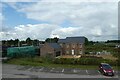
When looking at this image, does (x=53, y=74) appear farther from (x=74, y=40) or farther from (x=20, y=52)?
(x=74, y=40)

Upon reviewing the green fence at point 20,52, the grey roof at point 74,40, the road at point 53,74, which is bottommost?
the road at point 53,74

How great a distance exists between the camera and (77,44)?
79.7m

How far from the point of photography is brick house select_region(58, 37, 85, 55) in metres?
79.6

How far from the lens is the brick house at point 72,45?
3132 inches

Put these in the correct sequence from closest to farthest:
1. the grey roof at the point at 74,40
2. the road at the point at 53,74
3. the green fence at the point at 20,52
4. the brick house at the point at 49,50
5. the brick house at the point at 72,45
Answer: the road at the point at 53,74 → the green fence at the point at 20,52 → the brick house at the point at 49,50 → the brick house at the point at 72,45 → the grey roof at the point at 74,40

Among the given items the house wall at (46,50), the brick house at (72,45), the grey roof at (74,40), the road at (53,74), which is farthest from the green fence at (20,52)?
the road at (53,74)

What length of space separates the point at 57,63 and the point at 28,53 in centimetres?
2572

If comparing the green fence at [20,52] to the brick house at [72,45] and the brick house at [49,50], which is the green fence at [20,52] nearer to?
the brick house at [49,50]

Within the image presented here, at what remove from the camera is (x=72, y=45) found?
80.5m

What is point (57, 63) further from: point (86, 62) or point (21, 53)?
point (21, 53)

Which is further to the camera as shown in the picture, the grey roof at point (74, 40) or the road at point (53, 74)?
the grey roof at point (74, 40)

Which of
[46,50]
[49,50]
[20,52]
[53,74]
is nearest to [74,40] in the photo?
[49,50]

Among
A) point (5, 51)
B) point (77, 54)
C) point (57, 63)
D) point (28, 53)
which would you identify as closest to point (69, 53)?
point (77, 54)

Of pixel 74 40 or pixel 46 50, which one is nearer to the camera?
pixel 46 50
